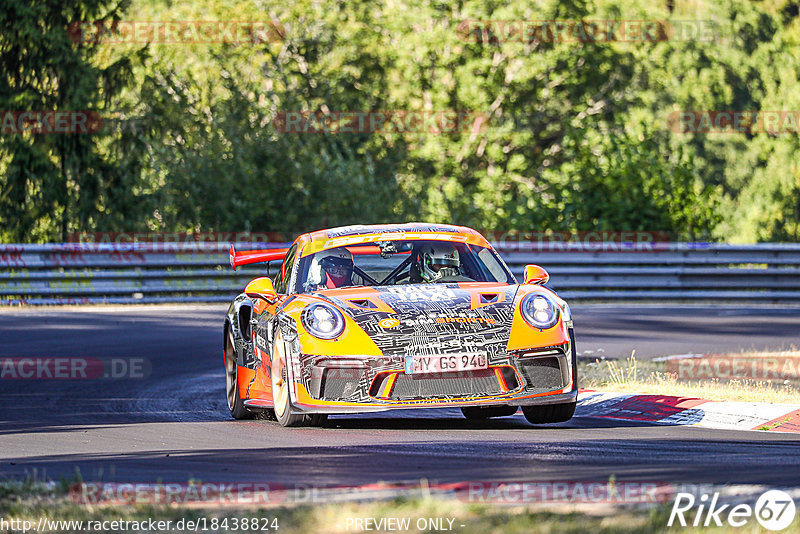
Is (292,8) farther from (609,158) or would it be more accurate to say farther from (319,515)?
(319,515)

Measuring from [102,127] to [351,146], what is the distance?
13994mm

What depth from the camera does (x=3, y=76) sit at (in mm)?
28297

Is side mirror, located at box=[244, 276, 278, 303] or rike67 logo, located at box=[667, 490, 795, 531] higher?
side mirror, located at box=[244, 276, 278, 303]

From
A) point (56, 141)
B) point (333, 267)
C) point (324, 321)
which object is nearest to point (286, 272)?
point (333, 267)

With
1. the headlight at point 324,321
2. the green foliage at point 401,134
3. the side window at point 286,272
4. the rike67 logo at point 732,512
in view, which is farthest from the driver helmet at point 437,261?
the green foliage at point 401,134

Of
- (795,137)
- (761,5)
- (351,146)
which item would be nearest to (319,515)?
(351,146)

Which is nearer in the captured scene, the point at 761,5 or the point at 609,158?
the point at 609,158

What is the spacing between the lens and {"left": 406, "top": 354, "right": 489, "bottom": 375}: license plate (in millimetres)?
8836

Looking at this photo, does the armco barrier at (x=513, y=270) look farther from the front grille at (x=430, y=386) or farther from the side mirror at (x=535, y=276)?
the front grille at (x=430, y=386)

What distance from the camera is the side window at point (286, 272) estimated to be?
10469mm

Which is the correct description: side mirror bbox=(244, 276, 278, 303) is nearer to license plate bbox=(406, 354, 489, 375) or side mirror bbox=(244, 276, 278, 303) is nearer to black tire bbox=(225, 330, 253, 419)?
black tire bbox=(225, 330, 253, 419)

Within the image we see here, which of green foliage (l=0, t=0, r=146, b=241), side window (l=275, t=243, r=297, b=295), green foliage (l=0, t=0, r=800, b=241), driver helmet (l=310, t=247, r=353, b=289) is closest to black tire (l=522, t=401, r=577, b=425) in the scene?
driver helmet (l=310, t=247, r=353, b=289)

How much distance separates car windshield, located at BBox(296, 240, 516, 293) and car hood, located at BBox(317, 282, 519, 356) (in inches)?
19.6

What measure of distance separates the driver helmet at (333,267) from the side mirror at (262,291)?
1.01ft
